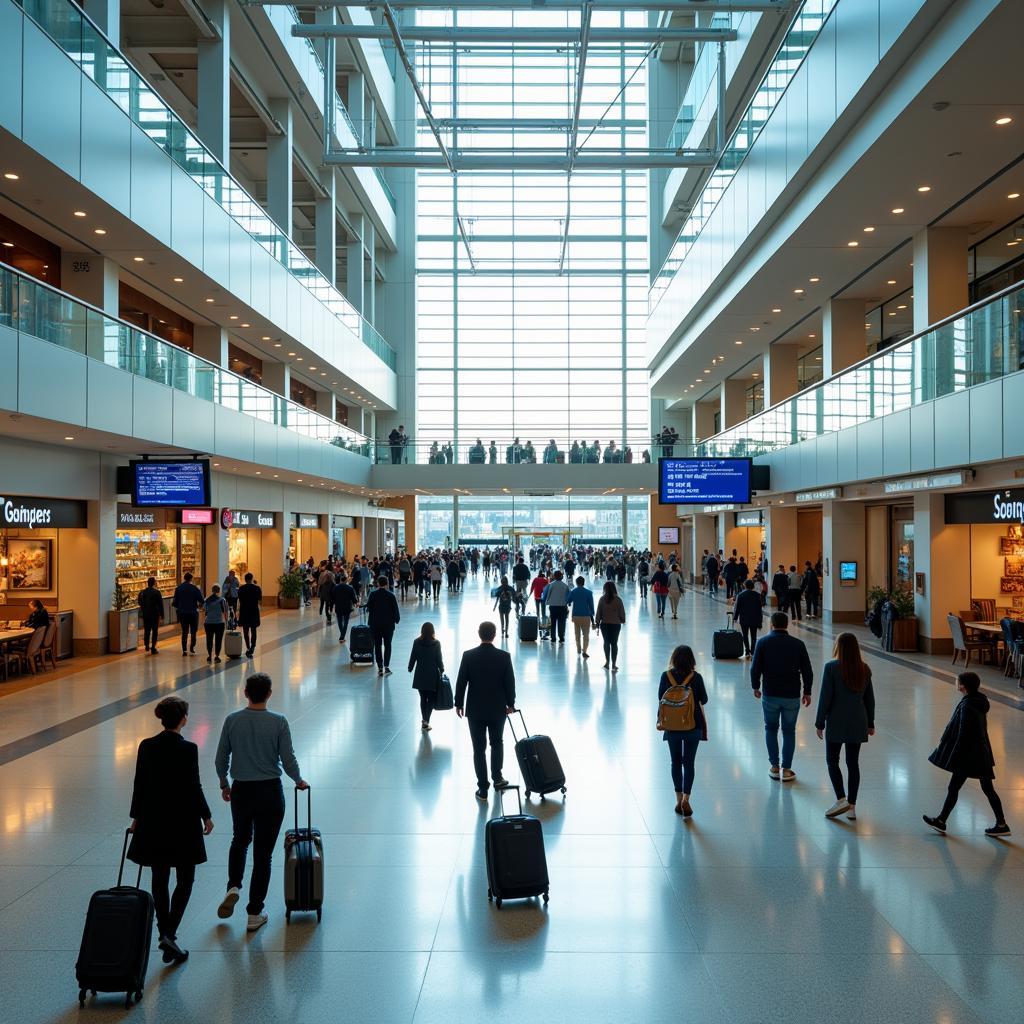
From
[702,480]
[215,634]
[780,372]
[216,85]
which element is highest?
[216,85]

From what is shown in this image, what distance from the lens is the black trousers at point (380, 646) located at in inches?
609

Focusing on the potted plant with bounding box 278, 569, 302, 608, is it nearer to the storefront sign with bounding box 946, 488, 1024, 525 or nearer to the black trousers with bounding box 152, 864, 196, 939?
the storefront sign with bounding box 946, 488, 1024, 525

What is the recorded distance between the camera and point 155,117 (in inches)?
679

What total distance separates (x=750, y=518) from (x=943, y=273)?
1572cm

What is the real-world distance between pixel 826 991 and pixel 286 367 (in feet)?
99.9

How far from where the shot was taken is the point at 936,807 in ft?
25.8

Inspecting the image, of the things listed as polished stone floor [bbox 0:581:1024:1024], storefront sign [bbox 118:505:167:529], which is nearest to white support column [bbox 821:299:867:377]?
polished stone floor [bbox 0:581:1024:1024]

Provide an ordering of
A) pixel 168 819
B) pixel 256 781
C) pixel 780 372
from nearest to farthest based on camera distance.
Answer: pixel 168 819, pixel 256 781, pixel 780 372

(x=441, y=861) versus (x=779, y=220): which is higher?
(x=779, y=220)

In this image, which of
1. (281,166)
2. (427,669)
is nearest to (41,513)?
(427,669)

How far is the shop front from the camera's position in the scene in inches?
685

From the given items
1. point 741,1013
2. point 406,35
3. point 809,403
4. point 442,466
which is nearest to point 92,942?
point 741,1013

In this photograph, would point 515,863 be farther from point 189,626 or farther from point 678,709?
point 189,626

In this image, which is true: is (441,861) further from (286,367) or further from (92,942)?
(286,367)
